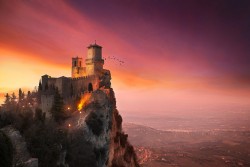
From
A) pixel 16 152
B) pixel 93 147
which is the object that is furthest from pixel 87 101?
pixel 16 152

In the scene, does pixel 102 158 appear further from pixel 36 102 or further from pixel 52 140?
pixel 36 102

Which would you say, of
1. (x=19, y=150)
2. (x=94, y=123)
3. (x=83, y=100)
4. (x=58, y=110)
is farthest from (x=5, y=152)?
(x=83, y=100)

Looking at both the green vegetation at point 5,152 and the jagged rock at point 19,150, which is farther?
the jagged rock at point 19,150

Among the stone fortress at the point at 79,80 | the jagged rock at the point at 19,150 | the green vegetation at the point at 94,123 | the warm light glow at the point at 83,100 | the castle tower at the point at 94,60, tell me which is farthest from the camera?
the castle tower at the point at 94,60

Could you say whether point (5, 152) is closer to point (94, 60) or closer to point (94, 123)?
point (94, 123)

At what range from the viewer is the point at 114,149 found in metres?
86.5

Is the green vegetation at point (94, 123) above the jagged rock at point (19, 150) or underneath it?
above

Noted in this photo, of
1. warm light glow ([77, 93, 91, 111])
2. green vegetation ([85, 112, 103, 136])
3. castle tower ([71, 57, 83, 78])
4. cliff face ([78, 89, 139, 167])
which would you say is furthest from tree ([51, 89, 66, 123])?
castle tower ([71, 57, 83, 78])

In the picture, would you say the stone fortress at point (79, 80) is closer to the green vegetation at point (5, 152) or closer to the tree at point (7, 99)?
the tree at point (7, 99)

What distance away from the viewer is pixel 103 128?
77000 millimetres

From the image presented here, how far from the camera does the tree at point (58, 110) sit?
7350cm

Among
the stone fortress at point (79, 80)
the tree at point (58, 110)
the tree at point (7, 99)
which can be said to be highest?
the stone fortress at point (79, 80)

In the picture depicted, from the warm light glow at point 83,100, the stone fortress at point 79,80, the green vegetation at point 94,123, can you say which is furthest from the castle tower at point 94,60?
the green vegetation at point 94,123

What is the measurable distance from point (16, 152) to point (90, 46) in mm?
49148
